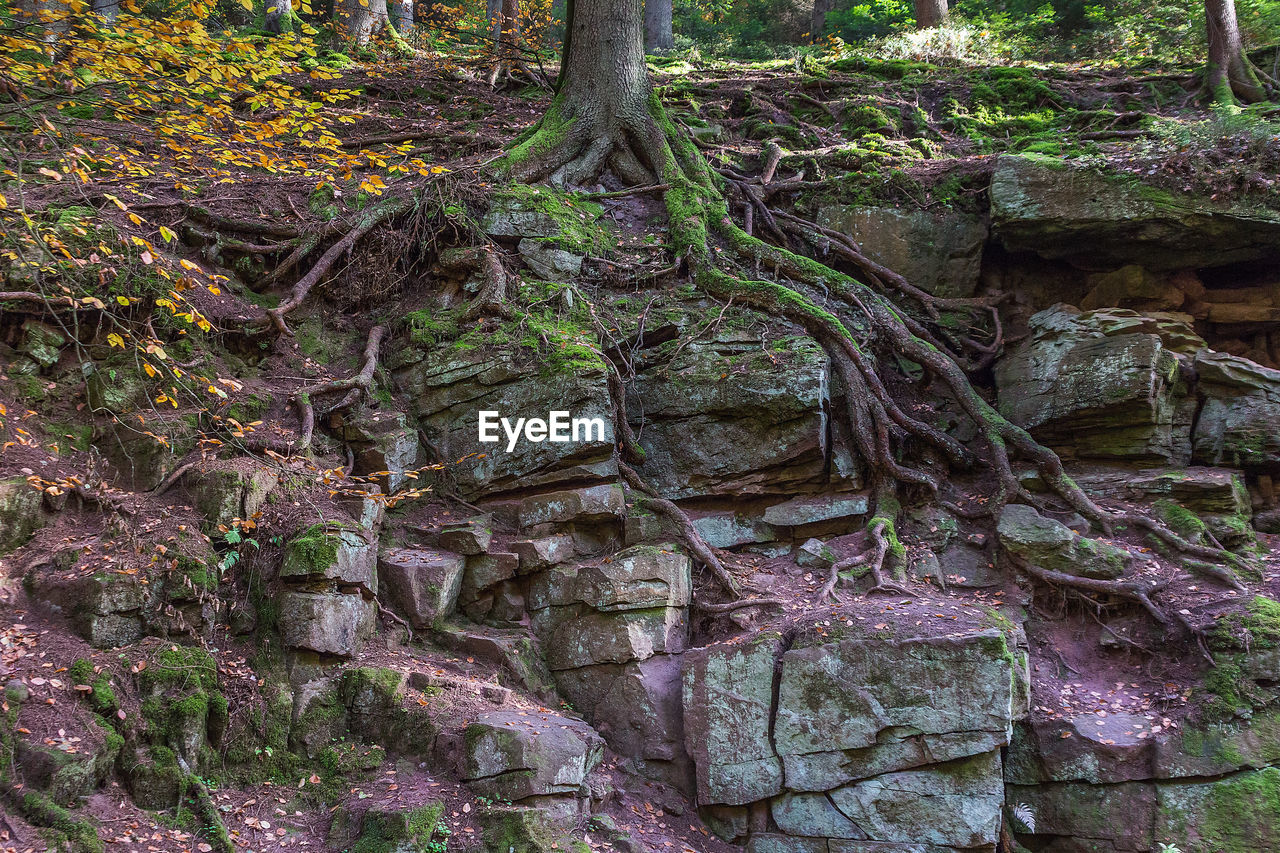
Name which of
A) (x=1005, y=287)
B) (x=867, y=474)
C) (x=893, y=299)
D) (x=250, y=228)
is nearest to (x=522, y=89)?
(x=250, y=228)

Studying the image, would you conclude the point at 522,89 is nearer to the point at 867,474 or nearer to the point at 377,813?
the point at 867,474

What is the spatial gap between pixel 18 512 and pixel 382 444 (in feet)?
9.72

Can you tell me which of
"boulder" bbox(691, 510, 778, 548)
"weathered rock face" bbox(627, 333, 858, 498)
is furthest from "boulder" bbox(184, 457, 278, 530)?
"boulder" bbox(691, 510, 778, 548)

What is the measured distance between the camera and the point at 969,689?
20.1ft

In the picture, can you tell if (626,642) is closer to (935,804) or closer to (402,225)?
(935,804)

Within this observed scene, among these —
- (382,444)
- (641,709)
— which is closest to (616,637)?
(641,709)

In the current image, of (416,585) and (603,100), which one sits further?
(603,100)

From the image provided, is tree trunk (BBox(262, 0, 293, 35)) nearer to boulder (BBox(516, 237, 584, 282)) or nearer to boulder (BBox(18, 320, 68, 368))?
boulder (BBox(516, 237, 584, 282))

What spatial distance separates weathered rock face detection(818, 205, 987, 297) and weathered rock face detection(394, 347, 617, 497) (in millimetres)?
4954

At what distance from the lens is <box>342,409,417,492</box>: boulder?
7773 mm

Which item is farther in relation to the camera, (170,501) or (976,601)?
(976,601)

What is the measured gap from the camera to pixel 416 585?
23.1 feet

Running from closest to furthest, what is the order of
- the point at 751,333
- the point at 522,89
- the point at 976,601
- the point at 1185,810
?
the point at 1185,810 < the point at 976,601 < the point at 751,333 < the point at 522,89

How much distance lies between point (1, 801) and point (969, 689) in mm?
6632
